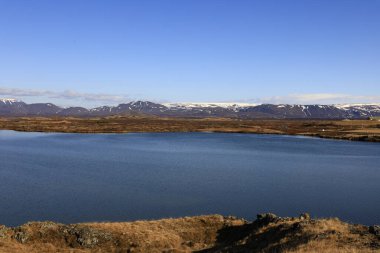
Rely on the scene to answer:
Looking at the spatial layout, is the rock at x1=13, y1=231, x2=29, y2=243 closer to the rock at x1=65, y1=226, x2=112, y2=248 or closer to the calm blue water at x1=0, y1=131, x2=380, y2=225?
the rock at x1=65, y1=226, x2=112, y2=248

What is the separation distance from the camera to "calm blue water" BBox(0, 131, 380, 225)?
39.8 m

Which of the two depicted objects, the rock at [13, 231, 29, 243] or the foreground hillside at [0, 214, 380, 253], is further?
the rock at [13, 231, 29, 243]

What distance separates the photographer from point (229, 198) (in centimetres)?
4522

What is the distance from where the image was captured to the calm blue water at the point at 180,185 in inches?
1567

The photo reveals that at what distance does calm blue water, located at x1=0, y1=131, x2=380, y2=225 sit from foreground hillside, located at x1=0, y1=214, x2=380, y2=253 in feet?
22.6

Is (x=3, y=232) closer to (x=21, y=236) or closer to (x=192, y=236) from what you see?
(x=21, y=236)

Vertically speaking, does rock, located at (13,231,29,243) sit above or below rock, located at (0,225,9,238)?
below

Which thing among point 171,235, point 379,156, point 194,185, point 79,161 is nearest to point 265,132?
point 379,156

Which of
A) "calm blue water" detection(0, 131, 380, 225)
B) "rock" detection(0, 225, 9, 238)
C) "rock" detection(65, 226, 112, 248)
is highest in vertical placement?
"rock" detection(0, 225, 9, 238)

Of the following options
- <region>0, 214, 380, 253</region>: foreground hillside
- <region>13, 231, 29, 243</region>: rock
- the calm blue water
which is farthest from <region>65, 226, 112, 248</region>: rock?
the calm blue water

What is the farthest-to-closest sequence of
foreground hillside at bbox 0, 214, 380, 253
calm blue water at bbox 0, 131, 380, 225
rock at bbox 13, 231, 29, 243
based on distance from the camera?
calm blue water at bbox 0, 131, 380, 225
rock at bbox 13, 231, 29, 243
foreground hillside at bbox 0, 214, 380, 253

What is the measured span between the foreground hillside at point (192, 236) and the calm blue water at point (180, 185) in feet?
22.6

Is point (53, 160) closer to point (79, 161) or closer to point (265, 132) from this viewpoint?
point (79, 161)

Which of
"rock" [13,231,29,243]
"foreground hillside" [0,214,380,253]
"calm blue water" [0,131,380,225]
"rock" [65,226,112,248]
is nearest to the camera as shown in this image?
"foreground hillside" [0,214,380,253]
